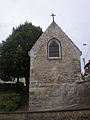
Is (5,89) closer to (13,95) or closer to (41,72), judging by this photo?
(13,95)

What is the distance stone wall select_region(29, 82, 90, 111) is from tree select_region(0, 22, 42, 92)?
6.48 metres

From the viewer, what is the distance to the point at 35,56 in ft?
66.3

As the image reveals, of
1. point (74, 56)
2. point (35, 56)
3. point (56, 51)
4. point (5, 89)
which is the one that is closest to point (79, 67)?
point (74, 56)

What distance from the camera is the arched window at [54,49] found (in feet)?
66.9

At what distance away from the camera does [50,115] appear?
11484 millimetres

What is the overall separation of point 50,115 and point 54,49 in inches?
391

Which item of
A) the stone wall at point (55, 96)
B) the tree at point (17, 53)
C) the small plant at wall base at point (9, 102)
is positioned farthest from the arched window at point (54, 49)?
the small plant at wall base at point (9, 102)

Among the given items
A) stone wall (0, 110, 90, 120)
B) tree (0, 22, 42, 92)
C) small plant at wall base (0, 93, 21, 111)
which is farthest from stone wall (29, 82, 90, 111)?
tree (0, 22, 42, 92)

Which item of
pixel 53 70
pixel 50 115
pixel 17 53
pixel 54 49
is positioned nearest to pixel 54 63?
pixel 53 70

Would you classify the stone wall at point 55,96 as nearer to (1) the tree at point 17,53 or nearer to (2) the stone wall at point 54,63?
(2) the stone wall at point 54,63

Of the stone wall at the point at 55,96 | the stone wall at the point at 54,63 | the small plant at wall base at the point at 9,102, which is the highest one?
the stone wall at the point at 54,63

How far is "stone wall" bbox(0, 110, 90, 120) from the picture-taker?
1030 centimetres

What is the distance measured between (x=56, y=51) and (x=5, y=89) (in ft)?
37.9

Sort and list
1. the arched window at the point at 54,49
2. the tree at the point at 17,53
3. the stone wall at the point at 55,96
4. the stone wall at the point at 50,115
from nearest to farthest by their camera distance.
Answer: the stone wall at the point at 50,115
the stone wall at the point at 55,96
the arched window at the point at 54,49
the tree at the point at 17,53
